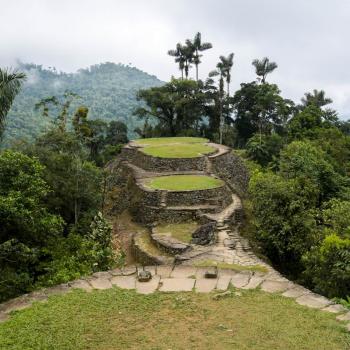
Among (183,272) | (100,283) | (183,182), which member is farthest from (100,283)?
(183,182)

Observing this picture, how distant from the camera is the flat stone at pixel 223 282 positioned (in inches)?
278

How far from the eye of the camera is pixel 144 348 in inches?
205

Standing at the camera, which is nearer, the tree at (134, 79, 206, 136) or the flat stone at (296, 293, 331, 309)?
the flat stone at (296, 293, 331, 309)

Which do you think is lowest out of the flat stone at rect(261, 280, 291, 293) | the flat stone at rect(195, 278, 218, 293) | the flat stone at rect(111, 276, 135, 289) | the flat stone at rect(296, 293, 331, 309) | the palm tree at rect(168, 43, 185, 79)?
the flat stone at rect(111, 276, 135, 289)

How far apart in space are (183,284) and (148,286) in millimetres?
570

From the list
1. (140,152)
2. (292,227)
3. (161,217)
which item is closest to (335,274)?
(292,227)

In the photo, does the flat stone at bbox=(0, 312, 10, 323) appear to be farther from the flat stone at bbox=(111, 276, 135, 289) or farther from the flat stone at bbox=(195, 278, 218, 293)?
the flat stone at bbox=(195, 278, 218, 293)

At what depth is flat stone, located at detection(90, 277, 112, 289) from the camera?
23.4 feet

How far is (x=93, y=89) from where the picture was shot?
95812 mm

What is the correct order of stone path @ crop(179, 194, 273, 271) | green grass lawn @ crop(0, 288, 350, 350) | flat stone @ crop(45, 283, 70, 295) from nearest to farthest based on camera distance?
green grass lawn @ crop(0, 288, 350, 350), flat stone @ crop(45, 283, 70, 295), stone path @ crop(179, 194, 273, 271)

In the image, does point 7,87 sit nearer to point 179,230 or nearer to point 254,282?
point 254,282

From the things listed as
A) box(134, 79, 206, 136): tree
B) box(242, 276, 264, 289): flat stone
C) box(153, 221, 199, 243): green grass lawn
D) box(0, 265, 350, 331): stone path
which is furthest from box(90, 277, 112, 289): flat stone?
box(134, 79, 206, 136): tree

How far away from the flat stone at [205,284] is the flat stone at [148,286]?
26.3 inches

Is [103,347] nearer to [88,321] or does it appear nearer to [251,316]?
[88,321]
